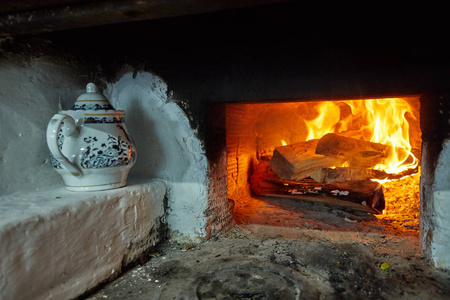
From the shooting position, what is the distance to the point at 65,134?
168cm

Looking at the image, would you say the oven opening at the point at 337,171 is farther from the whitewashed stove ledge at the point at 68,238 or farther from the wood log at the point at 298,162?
the whitewashed stove ledge at the point at 68,238

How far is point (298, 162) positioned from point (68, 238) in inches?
93.5

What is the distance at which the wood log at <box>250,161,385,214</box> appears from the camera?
10.1ft

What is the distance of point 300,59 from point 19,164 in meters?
1.76

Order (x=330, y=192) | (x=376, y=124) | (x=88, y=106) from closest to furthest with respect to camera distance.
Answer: (x=88, y=106), (x=330, y=192), (x=376, y=124)

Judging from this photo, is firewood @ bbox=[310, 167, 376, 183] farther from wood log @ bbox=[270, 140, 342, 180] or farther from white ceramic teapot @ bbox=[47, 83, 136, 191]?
white ceramic teapot @ bbox=[47, 83, 136, 191]

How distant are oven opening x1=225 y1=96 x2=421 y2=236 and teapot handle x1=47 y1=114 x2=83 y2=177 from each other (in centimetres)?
161

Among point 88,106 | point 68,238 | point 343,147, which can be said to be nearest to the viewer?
point 68,238

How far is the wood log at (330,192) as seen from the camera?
3.07 m

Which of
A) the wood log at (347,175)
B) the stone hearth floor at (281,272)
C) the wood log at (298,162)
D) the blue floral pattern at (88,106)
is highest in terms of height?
the blue floral pattern at (88,106)

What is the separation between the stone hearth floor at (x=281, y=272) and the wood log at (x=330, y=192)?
774 mm

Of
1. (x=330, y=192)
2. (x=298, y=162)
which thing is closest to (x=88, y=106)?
(x=298, y=162)

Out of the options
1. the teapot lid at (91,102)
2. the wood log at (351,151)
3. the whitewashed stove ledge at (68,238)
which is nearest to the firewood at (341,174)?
the wood log at (351,151)

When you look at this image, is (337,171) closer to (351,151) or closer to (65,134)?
(351,151)
